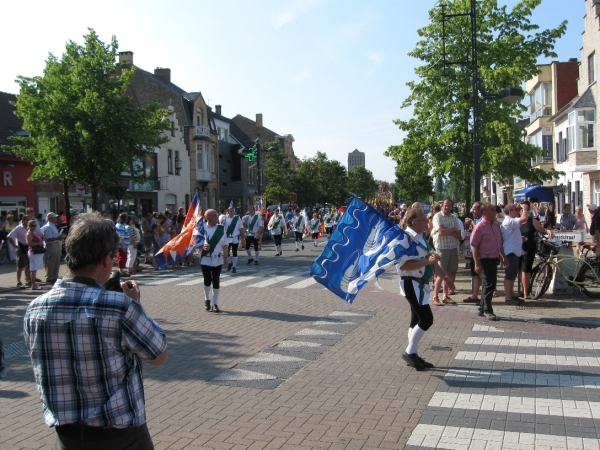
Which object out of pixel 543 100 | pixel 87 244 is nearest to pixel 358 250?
pixel 87 244

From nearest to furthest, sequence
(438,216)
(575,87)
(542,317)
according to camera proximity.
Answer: (542,317)
(438,216)
(575,87)

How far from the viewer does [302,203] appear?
63594 millimetres

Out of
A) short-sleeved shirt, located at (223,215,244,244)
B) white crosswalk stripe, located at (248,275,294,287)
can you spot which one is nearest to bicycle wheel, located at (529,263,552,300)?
white crosswalk stripe, located at (248,275,294,287)

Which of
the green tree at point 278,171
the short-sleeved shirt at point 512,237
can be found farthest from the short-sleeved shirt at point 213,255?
the green tree at point 278,171

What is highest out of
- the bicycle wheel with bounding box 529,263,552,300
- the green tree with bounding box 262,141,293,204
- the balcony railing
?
the balcony railing

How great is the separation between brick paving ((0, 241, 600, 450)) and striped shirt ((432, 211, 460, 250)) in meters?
1.36

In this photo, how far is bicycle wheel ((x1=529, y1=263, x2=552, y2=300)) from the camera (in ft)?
39.1

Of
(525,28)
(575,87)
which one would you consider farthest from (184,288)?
(575,87)

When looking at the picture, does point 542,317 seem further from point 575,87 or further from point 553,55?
point 575,87

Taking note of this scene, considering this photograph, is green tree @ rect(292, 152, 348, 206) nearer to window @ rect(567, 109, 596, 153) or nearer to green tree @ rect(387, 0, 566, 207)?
window @ rect(567, 109, 596, 153)

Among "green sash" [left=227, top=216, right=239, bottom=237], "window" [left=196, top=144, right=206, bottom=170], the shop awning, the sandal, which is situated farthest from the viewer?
"window" [left=196, top=144, right=206, bottom=170]

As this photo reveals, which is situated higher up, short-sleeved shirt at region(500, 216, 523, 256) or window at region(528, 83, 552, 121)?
window at region(528, 83, 552, 121)

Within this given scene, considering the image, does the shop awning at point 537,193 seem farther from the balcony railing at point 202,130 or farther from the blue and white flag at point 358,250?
the balcony railing at point 202,130

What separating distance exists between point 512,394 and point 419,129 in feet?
58.8
